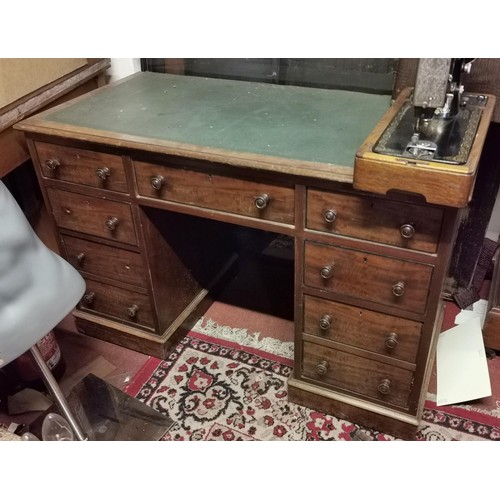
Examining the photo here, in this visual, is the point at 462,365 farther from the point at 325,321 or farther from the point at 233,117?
the point at 233,117

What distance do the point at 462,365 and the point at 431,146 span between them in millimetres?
974

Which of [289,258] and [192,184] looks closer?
[192,184]

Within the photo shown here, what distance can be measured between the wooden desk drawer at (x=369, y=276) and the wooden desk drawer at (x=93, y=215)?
63 centimetres

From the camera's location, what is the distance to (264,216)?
1.52m

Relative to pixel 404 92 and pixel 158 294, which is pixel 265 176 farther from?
pixel 158 294

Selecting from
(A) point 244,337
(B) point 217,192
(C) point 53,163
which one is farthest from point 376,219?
(C) point 53,163

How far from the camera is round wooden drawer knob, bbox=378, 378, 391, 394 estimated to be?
166 centimetres

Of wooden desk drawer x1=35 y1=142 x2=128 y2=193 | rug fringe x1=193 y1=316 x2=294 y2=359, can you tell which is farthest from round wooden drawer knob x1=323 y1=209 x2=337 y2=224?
rug fringe x1=193 y1=316 x2=294 y2=359

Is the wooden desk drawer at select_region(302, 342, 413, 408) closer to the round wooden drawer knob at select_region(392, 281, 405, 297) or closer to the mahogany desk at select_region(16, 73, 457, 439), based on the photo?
the mahogany desk at select_region(16, 73, 457, 439)

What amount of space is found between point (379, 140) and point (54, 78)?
4.15 ft

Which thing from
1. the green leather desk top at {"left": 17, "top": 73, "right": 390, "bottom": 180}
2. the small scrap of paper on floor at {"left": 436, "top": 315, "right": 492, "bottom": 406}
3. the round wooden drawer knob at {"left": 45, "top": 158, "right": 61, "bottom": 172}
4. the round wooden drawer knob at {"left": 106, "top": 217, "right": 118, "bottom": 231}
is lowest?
the small scrap of paper on floor at {"left": 436, "top": 315, "right": 492, "bottom": 406}

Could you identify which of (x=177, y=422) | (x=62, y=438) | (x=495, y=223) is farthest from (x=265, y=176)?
(x=495, y=223)

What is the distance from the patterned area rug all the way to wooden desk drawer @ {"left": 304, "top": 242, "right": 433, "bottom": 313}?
0.52 m

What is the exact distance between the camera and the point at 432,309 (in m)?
1.45
